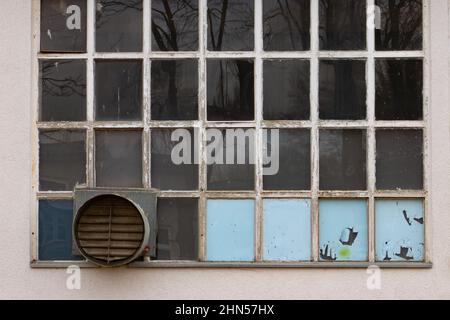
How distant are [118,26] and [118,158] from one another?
1.17 metres

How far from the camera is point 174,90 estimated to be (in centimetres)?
749

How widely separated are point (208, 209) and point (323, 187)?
102cm

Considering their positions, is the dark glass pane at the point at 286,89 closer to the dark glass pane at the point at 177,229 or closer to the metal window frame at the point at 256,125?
the metal window frame at the point at 256,125

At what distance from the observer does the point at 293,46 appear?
750cm

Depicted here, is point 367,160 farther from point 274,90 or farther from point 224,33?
point 224,33

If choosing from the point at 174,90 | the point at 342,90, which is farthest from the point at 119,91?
the point at 342,90

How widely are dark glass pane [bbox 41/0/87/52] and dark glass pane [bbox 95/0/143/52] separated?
143 millimetres

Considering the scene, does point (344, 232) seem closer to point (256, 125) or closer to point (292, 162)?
point (292, 162)

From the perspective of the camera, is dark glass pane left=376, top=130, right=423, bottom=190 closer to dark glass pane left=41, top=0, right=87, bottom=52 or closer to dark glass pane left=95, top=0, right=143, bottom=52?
dark glass pane left=95, top=0, right=143, bottom=52

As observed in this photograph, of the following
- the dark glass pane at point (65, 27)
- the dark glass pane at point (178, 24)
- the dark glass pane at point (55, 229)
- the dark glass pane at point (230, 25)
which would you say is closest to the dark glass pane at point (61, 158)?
the dark glass pane at point (55, 229)

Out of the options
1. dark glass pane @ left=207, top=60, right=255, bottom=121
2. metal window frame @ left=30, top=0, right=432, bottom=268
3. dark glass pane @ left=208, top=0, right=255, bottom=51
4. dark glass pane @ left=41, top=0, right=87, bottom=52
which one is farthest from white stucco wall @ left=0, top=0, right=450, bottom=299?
dark glass pane @ left=208, top=0, right=255, bottom=51

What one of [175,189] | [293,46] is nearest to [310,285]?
[175,189]
